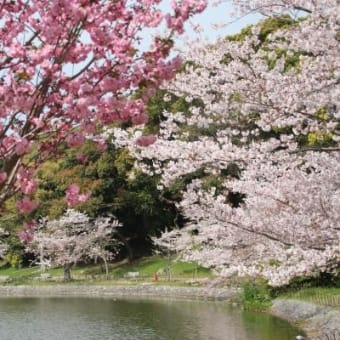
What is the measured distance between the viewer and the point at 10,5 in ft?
10.5

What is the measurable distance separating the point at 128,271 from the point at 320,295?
542 inches

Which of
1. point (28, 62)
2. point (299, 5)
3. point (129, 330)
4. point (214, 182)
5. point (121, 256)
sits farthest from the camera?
point (121, 256)

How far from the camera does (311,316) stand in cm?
1220

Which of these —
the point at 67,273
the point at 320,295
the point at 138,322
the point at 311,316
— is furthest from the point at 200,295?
the point at 67,273

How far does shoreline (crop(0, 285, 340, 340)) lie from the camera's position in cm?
1108

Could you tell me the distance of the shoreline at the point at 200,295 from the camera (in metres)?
11.1

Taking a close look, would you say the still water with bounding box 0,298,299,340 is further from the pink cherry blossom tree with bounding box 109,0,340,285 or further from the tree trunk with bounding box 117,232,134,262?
the tree trunk with bounding box 117,232,134,262

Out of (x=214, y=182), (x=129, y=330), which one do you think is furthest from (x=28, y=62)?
(x=214, y=182)

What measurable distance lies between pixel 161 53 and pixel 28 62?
704 mm

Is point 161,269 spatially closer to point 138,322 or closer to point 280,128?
point 138,322

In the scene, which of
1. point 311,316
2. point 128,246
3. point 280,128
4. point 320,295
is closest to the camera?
point 280,128

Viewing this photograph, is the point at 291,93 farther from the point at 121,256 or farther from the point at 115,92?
the point at 121,256

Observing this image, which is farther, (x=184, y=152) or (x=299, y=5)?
(x=184, y=152)

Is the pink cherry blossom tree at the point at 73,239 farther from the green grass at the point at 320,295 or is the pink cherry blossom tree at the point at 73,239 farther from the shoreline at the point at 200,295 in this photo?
the green grass at the point at 320,295
